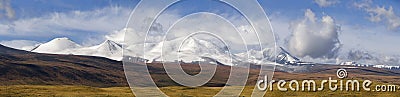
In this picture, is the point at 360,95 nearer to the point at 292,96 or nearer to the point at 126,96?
the point at 292,96

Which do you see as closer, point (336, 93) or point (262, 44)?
point (262, 44)

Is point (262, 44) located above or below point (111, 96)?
above

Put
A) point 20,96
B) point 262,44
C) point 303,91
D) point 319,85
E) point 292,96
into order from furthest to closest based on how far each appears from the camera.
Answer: point 319,85 < point 303,91 < point 292,96 < point 20,96 < point 262,44

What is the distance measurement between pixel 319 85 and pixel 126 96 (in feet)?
150

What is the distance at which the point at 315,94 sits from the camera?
101625 millimetres

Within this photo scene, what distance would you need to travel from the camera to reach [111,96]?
9538 cm

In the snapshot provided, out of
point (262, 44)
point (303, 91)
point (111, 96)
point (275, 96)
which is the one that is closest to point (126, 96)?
point (111, 96)

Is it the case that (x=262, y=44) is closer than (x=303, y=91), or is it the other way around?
(x=262, y=44)

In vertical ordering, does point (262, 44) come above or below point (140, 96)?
above

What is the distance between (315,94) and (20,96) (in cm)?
5987

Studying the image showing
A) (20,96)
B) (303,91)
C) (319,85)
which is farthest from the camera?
(319,85)

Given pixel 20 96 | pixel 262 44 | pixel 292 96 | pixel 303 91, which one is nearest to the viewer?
pixel 262 44

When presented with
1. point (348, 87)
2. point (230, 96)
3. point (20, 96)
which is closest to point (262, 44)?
point (230, 96)

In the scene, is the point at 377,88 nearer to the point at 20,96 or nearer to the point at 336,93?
the point at 336,93
